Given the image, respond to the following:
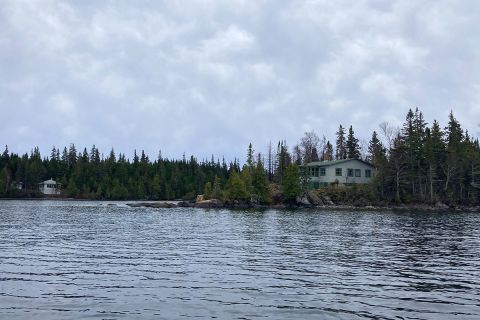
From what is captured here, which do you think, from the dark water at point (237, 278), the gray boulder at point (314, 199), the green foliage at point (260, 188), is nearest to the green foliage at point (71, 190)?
the green foliage at point (260, 188)

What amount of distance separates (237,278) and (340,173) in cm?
9495

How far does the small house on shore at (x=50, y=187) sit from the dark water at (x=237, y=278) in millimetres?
146391

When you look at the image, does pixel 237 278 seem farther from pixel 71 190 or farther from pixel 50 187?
pixel 50 187

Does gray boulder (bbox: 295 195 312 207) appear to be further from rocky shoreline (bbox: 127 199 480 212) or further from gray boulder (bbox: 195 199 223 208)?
gray boulder (bbox: 195 199 223 208)

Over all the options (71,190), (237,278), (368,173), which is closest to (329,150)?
(368,173)

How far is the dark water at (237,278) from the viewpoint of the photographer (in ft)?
53.0

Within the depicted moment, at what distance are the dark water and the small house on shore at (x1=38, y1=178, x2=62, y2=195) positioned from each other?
14639 centimetres

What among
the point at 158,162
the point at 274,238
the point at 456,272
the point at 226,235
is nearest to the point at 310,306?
the point at 456,272

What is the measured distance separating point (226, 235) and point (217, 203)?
227ft

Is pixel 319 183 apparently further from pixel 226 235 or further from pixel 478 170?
pixel 226 235

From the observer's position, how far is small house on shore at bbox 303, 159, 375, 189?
11331 cm

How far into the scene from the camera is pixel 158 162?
19938cm

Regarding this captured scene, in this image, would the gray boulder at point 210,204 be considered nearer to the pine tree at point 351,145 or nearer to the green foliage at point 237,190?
the green foliage at point 237,190

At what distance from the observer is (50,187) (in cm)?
17675
